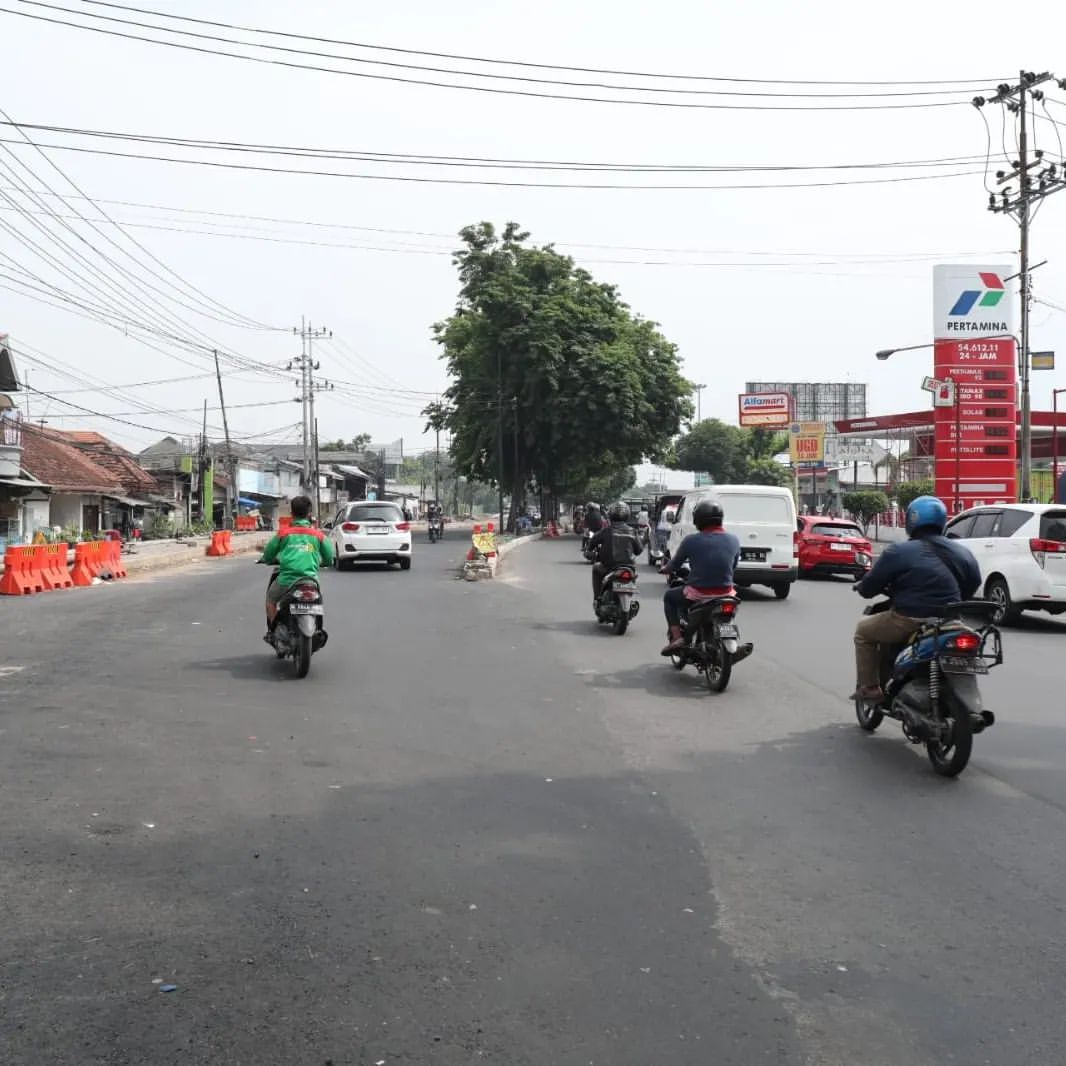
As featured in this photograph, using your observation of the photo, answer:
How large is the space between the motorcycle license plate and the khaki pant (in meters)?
0.69

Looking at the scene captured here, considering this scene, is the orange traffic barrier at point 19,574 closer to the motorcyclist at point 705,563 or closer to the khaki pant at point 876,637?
the motorcyclist at point 705,563

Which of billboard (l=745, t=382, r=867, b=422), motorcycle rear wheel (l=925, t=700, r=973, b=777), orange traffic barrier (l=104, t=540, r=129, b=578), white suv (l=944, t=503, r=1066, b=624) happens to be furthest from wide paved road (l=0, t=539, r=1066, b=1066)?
billboard (l=745, t=382, r=867, b=422)

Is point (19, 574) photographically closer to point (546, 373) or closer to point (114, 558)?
point (114, 558)

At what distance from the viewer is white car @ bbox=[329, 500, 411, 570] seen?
25891mm

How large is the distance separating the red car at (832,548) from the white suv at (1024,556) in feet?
27.5

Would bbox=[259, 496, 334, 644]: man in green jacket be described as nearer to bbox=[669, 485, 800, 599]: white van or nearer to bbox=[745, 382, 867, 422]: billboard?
bbox=[669, 485, 800, 599]: white van

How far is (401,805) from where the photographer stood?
576 cm

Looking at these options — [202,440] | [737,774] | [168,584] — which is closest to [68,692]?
[737,774]

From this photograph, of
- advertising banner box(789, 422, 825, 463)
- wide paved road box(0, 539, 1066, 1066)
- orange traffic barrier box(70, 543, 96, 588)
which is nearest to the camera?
wide paved road box(0, 539, 1066, 1066)

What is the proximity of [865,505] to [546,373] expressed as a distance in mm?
14848

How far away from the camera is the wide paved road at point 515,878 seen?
3273 mm

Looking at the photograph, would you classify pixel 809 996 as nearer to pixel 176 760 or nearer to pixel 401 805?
pixel 401 805

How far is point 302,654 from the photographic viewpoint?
32.3ft

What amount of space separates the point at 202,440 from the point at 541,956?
62846 millimetres
